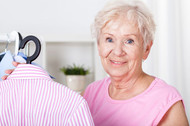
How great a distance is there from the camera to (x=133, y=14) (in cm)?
104

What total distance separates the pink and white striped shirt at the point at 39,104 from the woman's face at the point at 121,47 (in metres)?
0.44

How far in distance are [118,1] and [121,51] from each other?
0.21 metres

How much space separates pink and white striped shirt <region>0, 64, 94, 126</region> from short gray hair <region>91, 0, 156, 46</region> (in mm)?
478

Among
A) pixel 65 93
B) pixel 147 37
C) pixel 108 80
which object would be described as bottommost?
pixel 108 80

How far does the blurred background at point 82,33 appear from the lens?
1.70m

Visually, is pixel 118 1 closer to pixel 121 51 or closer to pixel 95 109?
pixel 121 51

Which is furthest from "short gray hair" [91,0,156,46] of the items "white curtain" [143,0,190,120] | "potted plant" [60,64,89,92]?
"potted plant" [60,64,89,92]

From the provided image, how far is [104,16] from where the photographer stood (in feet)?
3.56

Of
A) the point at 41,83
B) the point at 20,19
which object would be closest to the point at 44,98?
the point at 41,83

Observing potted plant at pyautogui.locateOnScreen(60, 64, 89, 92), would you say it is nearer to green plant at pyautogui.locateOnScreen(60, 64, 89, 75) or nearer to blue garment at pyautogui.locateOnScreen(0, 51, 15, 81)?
green plant at pyautogui.locateOnScreen(60, 64, 89, 75)

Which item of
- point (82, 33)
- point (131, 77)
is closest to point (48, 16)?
point (82, 33)

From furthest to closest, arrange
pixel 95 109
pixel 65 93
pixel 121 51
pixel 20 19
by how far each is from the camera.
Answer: pixel 20 19 → pixel 95 109 → pixel 121 51 → pixel 65 93

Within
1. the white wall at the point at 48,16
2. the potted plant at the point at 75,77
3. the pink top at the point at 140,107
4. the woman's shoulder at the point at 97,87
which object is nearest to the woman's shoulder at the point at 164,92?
the pink top at the point at 140,107

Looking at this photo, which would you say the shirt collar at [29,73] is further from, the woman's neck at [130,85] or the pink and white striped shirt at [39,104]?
the woman's neck at [130,85]
